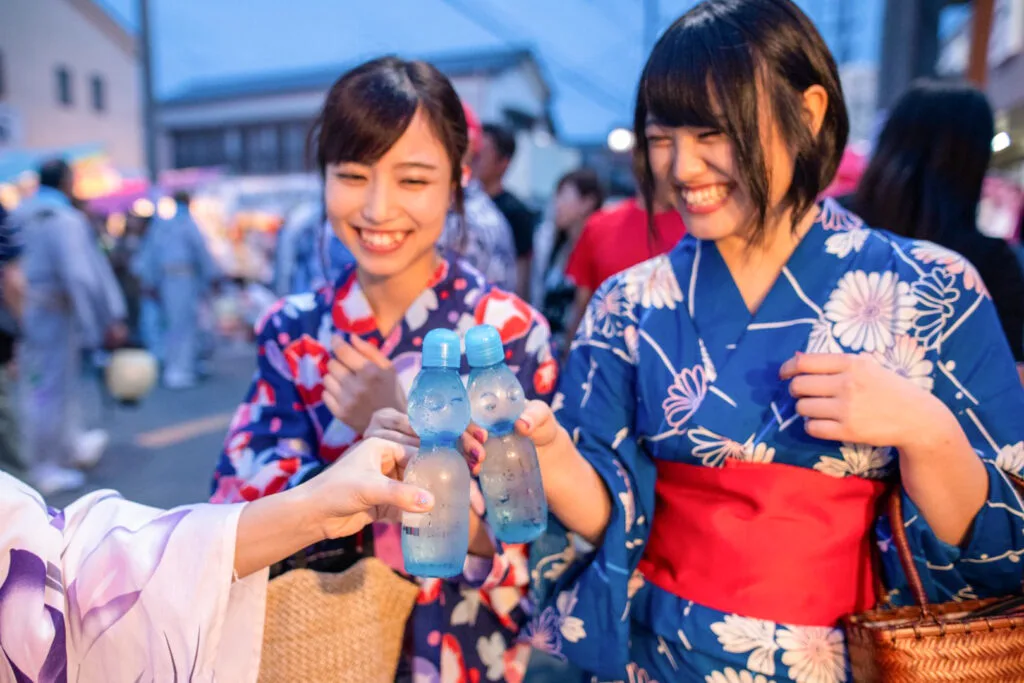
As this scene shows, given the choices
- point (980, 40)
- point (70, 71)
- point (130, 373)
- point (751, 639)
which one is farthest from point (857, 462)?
point (70, 71)

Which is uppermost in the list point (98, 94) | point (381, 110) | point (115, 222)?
point (98, 94)

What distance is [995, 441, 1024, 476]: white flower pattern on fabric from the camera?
4.10ft

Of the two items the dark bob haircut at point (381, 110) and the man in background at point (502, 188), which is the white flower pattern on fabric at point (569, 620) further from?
the man in background at point (502, 188)

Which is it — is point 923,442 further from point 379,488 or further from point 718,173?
point 379,488

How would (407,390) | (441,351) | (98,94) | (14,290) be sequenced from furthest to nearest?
1. (98,94)
2. (14,290)
3. (407,390)
4. (441,351)

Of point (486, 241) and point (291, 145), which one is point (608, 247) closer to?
point (486, 241)

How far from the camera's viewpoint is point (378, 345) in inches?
67.2

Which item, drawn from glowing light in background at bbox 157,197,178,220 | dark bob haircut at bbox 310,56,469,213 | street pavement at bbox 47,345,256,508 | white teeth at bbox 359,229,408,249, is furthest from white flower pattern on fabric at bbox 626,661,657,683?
glowing light in background at bbox 157,197,178,220

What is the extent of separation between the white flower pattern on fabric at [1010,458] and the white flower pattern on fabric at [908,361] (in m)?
0.15

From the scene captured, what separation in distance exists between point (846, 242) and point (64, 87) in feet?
48.5

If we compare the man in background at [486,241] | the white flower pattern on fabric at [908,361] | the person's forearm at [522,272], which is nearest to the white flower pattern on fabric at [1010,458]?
the white flower pattern on fabric at [908,361]

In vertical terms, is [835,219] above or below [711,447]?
above

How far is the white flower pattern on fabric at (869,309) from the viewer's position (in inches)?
50.6

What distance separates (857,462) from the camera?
1.27 metres
